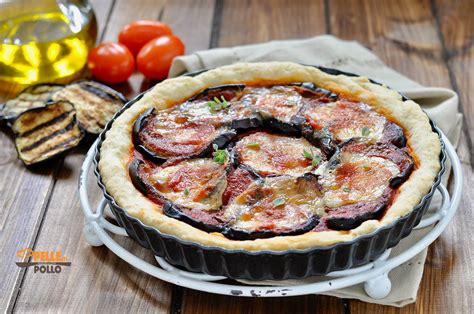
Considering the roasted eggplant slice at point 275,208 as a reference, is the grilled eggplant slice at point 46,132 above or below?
below

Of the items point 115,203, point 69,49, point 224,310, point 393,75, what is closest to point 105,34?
point 69,49

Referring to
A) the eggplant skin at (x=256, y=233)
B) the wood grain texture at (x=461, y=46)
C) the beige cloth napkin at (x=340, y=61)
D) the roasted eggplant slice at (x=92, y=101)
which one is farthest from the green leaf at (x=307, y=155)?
the roasted eggplant slice at (x=92, y=101)

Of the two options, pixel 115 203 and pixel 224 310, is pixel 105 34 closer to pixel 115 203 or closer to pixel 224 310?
pixel 115 203

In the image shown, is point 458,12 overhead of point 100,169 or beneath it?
beneath

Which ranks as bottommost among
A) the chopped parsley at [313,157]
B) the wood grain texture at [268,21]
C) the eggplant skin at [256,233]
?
the wood grain texture at [268,21]

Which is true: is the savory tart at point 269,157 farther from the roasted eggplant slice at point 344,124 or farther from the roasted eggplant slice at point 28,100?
the roasted eggplant slice at point 28,100

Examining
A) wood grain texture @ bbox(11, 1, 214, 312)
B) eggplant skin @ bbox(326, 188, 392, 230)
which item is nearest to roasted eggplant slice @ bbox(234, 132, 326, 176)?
eggplant skin @ bbox(326, 188, 392, 230)
